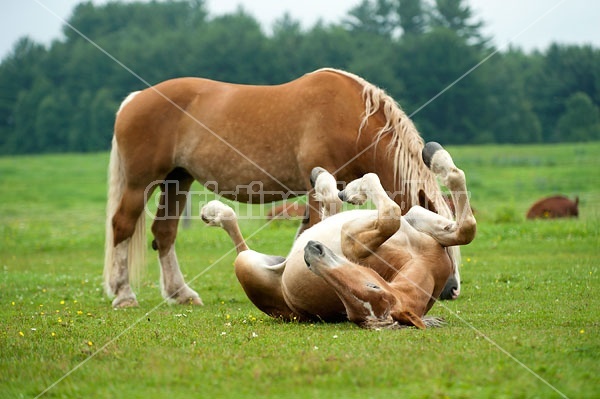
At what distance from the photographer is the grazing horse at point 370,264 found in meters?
5.40

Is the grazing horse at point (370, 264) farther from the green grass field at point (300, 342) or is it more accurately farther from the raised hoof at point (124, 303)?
the raised hoof at point (124, 303)

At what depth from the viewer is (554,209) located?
19.0 meters

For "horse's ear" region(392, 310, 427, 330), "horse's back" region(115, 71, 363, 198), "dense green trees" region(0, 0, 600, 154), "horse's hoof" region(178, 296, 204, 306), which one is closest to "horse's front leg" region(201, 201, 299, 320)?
"horse's ear" region(392, 310, 427, 330)

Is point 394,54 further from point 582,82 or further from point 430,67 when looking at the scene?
point 582,82

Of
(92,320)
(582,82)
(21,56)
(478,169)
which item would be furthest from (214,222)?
(21,56)

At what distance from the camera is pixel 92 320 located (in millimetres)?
7262

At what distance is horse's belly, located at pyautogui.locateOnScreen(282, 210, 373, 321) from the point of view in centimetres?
598

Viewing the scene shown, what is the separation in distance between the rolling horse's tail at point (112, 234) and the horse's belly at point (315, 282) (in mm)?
3965

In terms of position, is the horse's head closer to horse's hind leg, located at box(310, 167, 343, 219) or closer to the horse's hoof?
horse's hind leg, located at box(310, 167, 343, 219)

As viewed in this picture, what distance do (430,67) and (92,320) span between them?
189 ft

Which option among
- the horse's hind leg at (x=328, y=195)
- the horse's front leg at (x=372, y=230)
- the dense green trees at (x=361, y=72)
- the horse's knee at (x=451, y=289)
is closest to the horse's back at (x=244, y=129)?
the horse's hind leg at (x=328, y=195)

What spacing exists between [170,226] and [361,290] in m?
5.27

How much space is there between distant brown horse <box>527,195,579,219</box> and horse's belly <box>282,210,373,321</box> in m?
13.5

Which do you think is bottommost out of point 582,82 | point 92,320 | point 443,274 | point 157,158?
point 92,320
